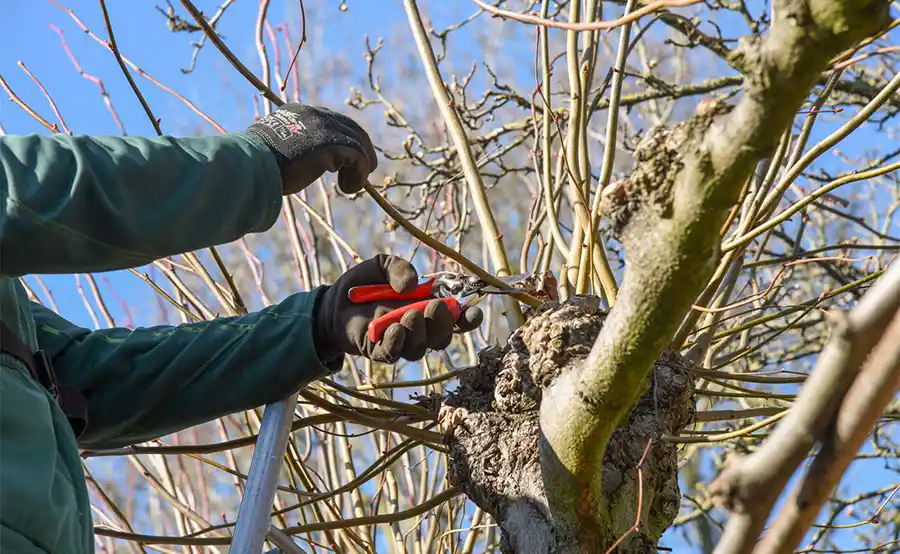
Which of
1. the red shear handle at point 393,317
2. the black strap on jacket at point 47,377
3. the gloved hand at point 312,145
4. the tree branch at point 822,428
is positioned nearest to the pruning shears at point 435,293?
the red shear handle at point 393,317

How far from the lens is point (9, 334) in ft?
5.17

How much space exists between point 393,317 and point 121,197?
22.8 inches

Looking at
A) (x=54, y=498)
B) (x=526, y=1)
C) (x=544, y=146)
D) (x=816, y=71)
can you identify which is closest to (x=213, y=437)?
(x=526, y=1)

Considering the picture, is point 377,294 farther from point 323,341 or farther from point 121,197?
point 121,197

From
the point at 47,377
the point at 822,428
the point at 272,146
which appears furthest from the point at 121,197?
the point at 822,428

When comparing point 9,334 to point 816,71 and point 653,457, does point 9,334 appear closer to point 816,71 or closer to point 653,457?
point 653,457

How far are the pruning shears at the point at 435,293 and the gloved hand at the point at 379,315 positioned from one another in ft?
0.05

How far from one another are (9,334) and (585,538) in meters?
1.05

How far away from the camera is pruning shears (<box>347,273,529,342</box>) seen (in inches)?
71.3

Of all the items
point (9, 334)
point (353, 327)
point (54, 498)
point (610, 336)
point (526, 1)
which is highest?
point (526, 1)

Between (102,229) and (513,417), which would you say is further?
(513,417)

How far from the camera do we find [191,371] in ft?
6.39

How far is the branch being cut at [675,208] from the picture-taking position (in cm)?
104

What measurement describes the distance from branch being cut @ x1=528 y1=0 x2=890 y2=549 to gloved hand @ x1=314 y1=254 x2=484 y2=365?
0.31 metres
